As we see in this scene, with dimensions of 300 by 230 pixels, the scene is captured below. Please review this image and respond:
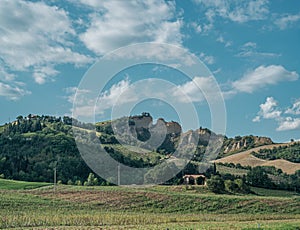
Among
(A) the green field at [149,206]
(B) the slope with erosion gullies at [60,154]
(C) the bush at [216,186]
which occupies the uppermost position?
(B) the slope with erosion gullies at [60,154]

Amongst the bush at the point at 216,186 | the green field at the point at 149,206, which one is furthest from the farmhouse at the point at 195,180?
the green field at the point at 149,206

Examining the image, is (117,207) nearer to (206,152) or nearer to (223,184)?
(223,184)

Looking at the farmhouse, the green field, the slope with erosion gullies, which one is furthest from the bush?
the slope with erosion gullies

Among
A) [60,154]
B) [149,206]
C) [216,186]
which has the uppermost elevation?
[60,154]

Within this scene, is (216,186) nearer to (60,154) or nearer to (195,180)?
(195,180)

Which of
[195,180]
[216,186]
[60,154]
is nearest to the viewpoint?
[216,186]

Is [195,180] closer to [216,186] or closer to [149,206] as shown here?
[216,186]

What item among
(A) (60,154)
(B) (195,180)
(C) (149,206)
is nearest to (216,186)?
(B) (195,180)

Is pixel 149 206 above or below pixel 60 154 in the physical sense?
below

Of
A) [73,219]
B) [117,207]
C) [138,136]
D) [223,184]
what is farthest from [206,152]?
[73,219]

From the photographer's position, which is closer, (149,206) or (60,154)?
(149,206)

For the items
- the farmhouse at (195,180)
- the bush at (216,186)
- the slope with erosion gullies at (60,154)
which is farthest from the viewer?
the slope with erosion gullies at (60,154)

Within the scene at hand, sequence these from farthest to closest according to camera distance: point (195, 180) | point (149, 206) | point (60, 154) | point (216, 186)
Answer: point (60, 154) → point (195, 180) → point (216, 186) → point (149, 206)

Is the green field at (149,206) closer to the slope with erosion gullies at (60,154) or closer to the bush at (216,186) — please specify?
the bush at (216,186)
